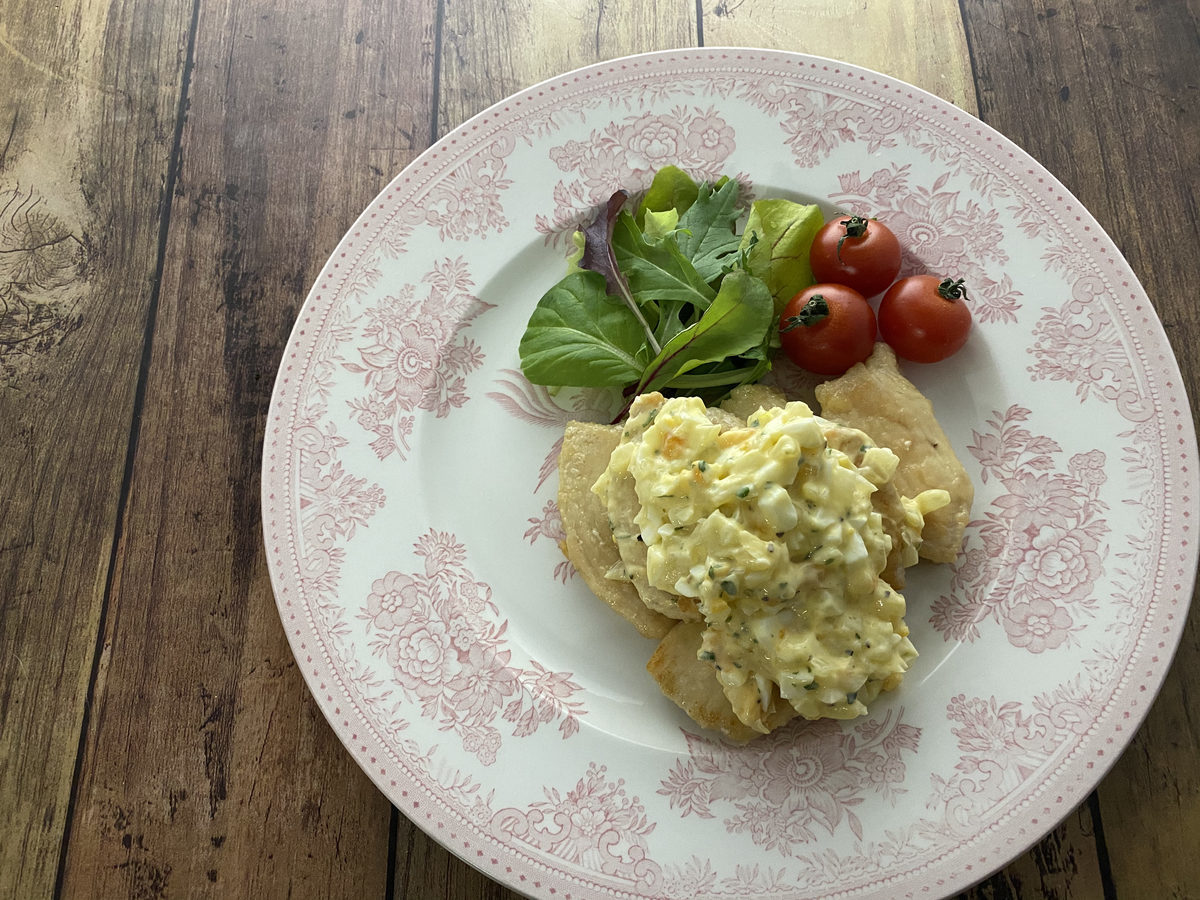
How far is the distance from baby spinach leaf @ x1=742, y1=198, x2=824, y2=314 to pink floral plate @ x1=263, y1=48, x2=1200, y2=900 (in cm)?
19

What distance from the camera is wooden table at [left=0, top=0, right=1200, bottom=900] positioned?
2.81 m

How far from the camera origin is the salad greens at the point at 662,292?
2.93 meters

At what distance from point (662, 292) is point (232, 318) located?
173 centimetres

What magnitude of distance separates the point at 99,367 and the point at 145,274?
0.42m

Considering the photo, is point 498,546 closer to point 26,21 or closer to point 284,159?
point 284,159

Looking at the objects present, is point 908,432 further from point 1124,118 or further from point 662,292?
point 1124,118

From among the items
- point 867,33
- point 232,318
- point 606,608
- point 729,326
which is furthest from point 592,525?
point 867,33

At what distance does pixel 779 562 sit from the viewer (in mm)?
2293

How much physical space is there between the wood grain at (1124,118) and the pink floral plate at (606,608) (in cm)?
59

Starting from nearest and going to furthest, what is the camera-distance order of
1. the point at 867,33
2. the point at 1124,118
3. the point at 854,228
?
the point at 854,228 < the point at 1124,118 < the point at 867,33

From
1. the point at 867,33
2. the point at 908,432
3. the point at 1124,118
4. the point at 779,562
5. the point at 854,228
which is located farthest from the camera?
the point at 867,33

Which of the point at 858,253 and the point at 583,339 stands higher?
the point at 858,253

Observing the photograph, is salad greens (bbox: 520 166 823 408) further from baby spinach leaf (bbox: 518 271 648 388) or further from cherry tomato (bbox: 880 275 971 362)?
A: cherry tomato (bbox: 880 275 971 362)

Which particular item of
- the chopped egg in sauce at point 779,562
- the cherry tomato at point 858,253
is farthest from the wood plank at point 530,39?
the chopped egg in sauce at point 779,562
